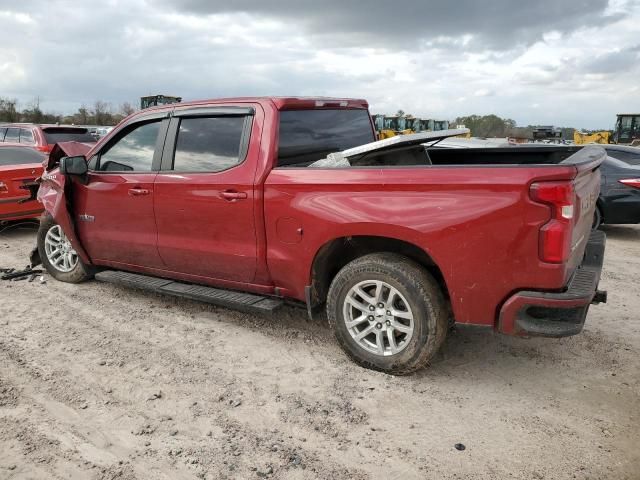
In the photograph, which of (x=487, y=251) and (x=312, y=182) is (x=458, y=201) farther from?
(x=312, y=182)

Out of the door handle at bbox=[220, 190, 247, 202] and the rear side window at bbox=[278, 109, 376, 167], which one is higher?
the rear side window at bbox=[278, 109, 376, 167]

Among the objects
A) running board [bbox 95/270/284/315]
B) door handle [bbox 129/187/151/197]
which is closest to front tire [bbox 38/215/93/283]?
running board [bbox 95/270/284/315]

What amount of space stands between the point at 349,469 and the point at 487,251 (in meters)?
1.43

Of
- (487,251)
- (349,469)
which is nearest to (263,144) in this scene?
(487,251)

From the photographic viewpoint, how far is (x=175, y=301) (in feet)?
17.3

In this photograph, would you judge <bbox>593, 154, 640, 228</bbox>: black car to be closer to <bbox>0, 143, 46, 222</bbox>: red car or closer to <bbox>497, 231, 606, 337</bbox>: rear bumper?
<bbox>497, 231, 606, 337</bbox>: rear bumper

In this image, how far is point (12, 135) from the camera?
13367 millimetres

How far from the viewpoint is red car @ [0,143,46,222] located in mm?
7977

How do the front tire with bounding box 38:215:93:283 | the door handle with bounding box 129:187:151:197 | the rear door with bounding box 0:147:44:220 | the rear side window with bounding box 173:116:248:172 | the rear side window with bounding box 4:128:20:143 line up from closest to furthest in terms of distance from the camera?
1. the rear side window with bounding box 173:116:248:172
2. the door handle with bounding box 129:187:151:197
3. the front tire with bounding box 38:215:93:283
4. the rear door with bounding box 0:147:44:220
5. the rear side window with bounding box 4:128:20:143

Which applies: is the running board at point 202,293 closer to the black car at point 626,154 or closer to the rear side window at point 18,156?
the rear side window at point 18,156

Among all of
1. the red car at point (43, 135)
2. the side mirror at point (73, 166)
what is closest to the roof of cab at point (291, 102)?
the side mirror at point (73, 166)

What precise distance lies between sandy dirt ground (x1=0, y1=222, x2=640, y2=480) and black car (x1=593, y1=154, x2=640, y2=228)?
3.97 metres

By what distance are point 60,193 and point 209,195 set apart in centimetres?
202

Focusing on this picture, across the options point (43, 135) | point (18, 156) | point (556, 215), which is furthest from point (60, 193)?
point (43, 135)
